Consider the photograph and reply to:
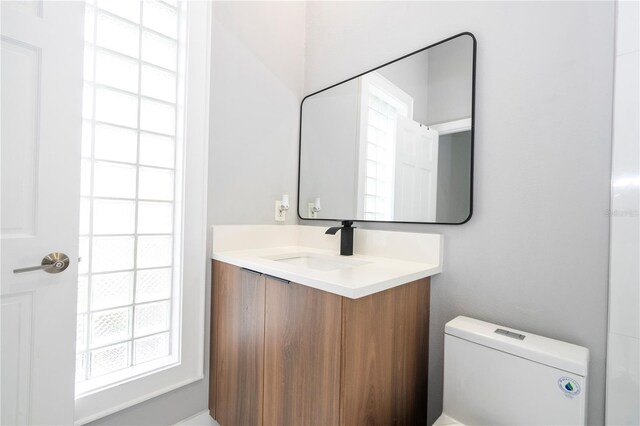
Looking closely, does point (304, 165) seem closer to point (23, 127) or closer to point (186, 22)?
point (186, 22)

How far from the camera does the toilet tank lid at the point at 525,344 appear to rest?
849mm

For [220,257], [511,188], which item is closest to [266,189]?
[220,257]

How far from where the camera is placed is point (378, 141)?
4.89 feet

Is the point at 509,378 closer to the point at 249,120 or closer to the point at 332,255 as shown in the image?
the point at 332,255

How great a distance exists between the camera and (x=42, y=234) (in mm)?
1016

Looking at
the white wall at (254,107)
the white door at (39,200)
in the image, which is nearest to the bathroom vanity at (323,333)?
the white wall at (254,107)

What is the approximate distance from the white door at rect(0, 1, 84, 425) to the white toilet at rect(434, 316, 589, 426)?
140 centimetres

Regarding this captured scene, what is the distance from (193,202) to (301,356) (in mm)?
870

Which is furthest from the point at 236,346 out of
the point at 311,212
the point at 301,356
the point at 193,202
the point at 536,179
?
the point at 536,179

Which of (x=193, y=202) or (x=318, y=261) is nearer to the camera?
(x=193, y=202)

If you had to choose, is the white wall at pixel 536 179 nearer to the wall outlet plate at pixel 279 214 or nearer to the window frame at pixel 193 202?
the wall outlet plate at pixel 279 214

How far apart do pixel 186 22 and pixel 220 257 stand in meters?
1.12

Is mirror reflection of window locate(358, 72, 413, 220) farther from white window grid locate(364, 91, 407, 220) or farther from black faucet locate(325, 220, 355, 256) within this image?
black faucet locate(325, 220, 355, 256)

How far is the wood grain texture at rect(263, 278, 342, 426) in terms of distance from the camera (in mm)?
895
